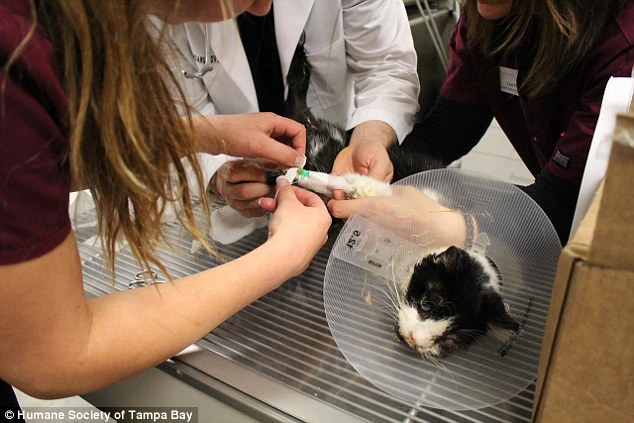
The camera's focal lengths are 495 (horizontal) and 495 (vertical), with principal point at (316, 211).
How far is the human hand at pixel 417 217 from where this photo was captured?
30.7 inches

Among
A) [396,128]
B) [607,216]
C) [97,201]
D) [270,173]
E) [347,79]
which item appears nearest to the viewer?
[607,216]

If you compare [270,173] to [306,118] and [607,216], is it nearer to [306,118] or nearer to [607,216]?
[306,118]

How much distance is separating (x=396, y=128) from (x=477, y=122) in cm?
20

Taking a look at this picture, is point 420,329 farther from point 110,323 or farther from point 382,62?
point 382,62

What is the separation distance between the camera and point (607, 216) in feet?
1.21

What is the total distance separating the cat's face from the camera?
0.71 metres

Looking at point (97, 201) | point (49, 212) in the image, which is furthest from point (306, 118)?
point (49, 212)

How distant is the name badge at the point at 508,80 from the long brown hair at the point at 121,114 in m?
0.68

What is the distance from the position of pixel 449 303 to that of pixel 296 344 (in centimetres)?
24

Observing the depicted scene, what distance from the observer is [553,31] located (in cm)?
82

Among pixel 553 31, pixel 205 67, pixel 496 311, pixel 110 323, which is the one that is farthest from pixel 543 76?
pixel 110 323

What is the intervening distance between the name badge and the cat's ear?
47cm

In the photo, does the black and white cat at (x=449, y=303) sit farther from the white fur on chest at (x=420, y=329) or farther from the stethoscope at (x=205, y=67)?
the stethoscope at (x=205, y=67)

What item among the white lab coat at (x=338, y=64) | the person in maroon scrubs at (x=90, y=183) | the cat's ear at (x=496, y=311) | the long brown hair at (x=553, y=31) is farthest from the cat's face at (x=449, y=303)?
the white lab coat at (x=338, y=64)
